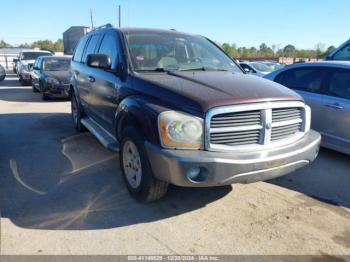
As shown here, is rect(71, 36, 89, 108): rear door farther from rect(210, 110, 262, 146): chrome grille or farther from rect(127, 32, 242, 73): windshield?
rect(210, 110, 262, 146): chrome grille

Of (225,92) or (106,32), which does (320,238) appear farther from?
(106,32)

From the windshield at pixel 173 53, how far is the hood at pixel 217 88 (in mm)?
295

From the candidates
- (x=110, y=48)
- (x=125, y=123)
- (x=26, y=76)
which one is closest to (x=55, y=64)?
(x=26, y=76)

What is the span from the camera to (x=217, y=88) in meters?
3.56

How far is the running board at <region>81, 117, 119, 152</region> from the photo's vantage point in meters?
4.46

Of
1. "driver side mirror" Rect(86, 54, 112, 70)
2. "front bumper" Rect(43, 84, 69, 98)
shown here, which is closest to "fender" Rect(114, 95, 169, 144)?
"driver side mirror" Rect(86, 54, 112, 70)

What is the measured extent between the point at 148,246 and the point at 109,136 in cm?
213

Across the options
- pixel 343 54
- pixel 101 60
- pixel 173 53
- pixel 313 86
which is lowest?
pixel 313 86

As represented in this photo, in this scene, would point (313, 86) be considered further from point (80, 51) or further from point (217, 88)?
point (80, 51)

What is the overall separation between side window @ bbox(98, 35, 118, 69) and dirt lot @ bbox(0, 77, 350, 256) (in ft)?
5.04

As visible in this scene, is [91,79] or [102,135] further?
[91,79]

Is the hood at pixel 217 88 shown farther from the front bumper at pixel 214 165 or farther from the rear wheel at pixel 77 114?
the rear wheel at pixel 77 114

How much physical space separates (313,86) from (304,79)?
10.2 inches

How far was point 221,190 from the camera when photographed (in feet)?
14.2
